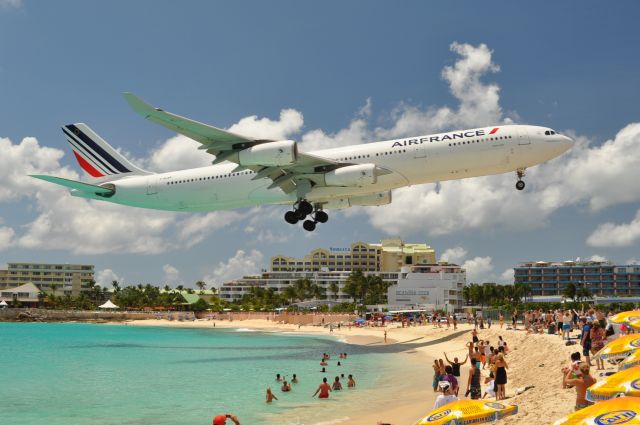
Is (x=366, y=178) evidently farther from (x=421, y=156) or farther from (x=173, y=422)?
(x=173, y=422)

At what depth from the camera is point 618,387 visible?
42.9 feet

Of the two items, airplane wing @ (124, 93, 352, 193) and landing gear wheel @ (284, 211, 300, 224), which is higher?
airplane wing @ (124, 93, 352, 193)

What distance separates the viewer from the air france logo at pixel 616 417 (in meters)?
10.2

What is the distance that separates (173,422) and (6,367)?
128 feet

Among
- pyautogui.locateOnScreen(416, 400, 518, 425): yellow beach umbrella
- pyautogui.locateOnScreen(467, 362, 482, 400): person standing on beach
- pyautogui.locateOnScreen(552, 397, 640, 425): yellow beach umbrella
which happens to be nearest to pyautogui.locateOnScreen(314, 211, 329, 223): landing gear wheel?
pyautogui.locateOnScreen(467, 362, 482, 400): person standing on beach

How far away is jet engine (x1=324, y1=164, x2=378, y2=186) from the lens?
35.1 m

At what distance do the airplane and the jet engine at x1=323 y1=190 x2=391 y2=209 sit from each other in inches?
2.7

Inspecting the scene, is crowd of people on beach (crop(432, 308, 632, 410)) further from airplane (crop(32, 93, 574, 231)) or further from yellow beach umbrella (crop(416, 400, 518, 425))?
airplane (crop(32, 93, 574, 231))

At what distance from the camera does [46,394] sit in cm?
4178

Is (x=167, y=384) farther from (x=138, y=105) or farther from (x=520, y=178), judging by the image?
(x=520, y=178)

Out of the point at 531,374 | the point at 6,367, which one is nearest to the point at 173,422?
the point at 531,374

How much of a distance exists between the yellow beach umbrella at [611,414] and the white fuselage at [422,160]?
2533 centimetres

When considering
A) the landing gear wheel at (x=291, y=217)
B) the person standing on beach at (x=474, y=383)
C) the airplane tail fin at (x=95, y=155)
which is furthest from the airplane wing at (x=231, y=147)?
the person standing on beach at (x=474, y=383)

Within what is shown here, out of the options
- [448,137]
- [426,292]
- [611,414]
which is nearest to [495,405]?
[611,414]
